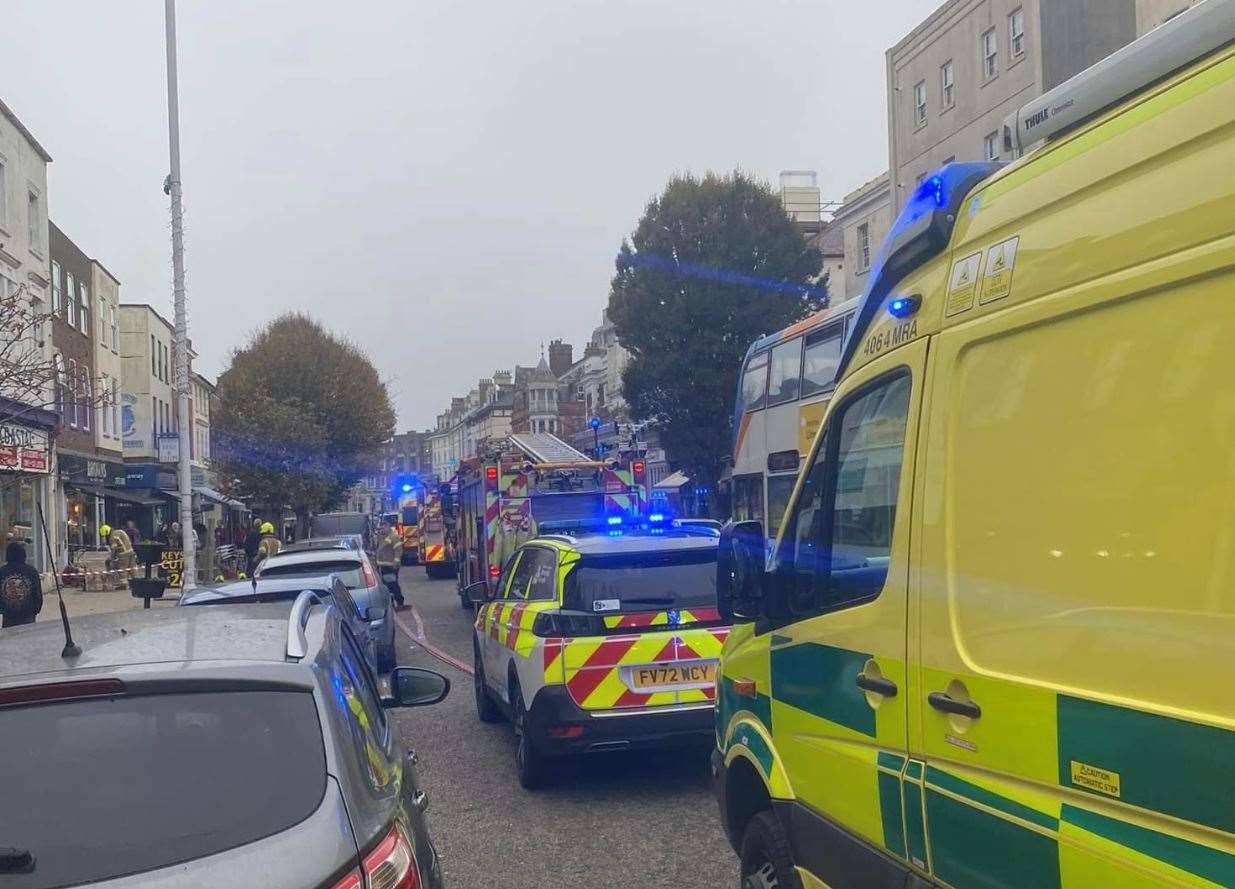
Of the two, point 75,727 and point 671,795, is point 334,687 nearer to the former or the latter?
point 75,727

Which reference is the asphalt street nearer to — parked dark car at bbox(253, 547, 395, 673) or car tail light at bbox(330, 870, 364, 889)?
parked dark car at bbox(253, 547, 395, 673)

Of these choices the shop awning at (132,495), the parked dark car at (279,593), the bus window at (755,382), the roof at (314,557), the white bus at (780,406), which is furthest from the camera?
the shop awning at (132,495)

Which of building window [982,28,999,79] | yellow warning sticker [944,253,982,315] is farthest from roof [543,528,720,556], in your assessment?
building window [982,28,999,79]

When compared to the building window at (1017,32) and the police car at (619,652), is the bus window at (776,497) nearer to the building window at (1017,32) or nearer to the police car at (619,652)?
the police car at (619,652)

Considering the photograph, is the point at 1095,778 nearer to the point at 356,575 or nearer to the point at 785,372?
the point at 356,575

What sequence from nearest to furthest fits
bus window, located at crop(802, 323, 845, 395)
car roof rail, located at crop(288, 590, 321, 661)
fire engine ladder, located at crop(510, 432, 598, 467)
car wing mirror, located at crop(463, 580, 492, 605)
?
car roof rail, located at crop(288, 590, 321, 661) → car wing mirror, located at crop(463, 580, 492, 605) → bus window, located at crop(802, 323, 845, 395) → fire engine ladder, located at crop(510, 432, 598, 467)

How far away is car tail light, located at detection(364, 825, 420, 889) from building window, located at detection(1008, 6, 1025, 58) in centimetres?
2929

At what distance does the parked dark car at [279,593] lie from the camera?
22.7 ft

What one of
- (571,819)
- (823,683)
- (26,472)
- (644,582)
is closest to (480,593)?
(644,582)

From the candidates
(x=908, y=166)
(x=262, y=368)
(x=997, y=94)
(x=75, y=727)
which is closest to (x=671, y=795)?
(x=75, y=727)

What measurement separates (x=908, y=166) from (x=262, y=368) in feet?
95.6

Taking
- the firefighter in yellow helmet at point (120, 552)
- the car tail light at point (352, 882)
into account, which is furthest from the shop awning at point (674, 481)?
the car tail light at point (352, 882)

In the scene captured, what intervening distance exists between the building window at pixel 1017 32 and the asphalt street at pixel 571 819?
81.2 ft

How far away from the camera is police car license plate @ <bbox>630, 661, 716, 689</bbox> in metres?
6.97
